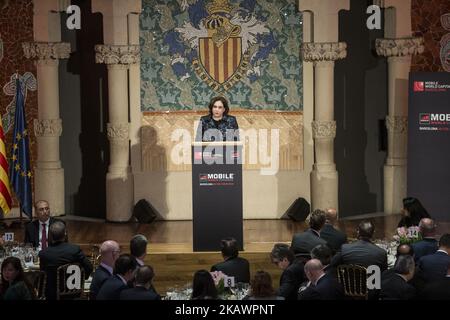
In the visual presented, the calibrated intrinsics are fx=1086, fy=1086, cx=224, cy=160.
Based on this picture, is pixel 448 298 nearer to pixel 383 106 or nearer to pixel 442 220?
pixel 442 220

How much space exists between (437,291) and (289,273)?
135 centimetres

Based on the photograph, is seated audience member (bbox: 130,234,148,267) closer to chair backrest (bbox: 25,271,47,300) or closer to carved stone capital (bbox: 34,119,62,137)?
chair backrest (bbox: 25,271,47,300)

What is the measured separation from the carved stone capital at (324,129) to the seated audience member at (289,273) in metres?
5.42

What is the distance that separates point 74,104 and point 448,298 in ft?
26.1

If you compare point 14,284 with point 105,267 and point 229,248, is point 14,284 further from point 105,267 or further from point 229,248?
point 229,248

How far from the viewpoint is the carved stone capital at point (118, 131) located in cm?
1477

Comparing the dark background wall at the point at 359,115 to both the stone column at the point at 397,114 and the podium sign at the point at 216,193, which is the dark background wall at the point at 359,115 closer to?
the stone column at the point at 397,114

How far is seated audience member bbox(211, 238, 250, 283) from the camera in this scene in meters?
9.72

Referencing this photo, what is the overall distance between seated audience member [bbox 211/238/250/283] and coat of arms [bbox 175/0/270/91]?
5.53m

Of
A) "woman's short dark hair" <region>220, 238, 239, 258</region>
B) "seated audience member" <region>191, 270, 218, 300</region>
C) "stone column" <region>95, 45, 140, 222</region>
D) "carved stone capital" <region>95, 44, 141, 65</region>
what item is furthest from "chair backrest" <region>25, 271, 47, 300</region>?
"carved stone capital" <region>95, 44, 141, 65</region>

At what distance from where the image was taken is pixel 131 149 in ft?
49.3

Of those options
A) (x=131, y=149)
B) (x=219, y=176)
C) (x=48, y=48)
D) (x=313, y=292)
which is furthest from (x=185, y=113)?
(x=313, y=292)

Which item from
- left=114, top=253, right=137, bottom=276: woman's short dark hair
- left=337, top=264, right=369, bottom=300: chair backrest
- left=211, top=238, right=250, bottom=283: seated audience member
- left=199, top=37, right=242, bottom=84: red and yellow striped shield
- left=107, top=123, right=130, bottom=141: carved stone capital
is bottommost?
left=337, top=264, right=369, bottom=300: chair backrest

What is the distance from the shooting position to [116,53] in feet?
48.1
